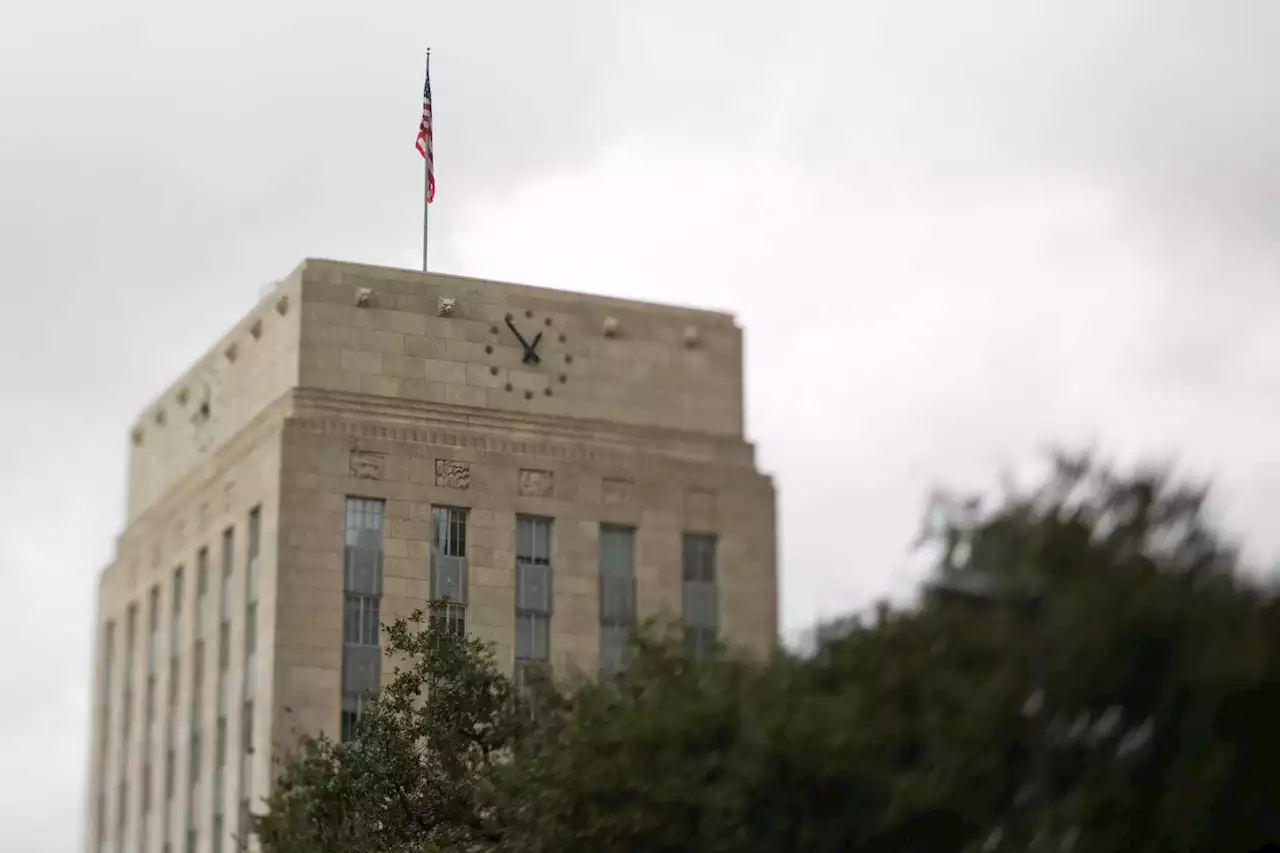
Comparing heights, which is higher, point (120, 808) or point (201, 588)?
point (201, 588)

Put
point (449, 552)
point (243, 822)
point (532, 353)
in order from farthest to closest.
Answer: point (532, 353) → point (449, 552) → point (243, 822)

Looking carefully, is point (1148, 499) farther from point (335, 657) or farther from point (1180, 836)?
point (335, 657)

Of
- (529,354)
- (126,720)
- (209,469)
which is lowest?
(126,720)

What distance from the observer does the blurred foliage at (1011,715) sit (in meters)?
31.1

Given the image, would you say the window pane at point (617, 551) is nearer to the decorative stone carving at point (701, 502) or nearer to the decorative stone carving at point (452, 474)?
the decorative stone carving at point (701, 502)

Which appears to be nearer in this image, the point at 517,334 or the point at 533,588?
the point at 533,588

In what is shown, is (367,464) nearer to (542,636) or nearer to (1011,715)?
(542,636)

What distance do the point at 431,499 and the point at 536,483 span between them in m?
3.58

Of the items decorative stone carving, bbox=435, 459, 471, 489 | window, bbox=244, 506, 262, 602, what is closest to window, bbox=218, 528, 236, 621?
window, bbox=244, 506, 262, 602

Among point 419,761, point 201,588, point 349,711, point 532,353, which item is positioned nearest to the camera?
point 419,761

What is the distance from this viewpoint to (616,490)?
3433 inches

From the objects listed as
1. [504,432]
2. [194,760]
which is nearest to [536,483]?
[504,432]

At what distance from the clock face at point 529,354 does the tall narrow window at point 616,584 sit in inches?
190

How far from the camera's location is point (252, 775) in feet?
273
